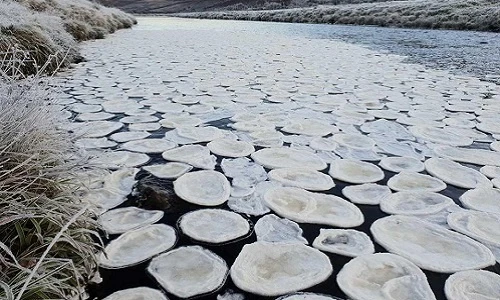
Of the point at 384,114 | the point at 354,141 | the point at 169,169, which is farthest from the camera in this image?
the point at 384,114

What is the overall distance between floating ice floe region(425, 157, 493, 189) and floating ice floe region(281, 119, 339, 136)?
61cm

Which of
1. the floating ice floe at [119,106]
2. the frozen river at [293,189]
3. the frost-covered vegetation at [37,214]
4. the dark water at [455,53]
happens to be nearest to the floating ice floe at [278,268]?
the frozen river at [293,189]

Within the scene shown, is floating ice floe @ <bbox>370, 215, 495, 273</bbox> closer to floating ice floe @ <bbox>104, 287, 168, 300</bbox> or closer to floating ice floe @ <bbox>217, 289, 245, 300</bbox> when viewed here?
floating ice floe @ <bbox>217, 289, 245, 300</bbox>

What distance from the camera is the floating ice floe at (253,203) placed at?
139cm

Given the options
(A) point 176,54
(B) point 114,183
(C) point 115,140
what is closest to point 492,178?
A: (B) point 114,183

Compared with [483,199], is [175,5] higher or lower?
lower

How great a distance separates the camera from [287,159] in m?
1.84

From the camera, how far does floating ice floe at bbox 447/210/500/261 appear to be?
1.20 metres

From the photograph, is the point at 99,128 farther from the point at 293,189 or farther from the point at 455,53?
the point at 455,53

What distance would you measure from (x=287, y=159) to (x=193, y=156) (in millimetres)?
465

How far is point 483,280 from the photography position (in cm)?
103

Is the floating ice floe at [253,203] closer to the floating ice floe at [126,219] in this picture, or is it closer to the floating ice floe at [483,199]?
the floating ice floe at [126,219]

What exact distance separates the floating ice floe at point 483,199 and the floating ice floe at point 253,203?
0.74 metres

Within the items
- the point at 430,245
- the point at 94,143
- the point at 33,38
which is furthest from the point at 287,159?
the point at 33,38
